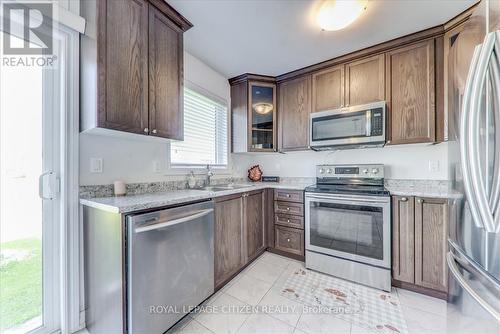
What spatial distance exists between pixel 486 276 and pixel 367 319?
1062 mm

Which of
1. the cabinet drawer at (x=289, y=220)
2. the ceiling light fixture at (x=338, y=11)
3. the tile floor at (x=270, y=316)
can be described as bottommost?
the tile floor at (x=270, y=316)

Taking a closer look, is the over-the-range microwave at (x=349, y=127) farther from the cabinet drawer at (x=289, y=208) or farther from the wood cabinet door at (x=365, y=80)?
the cabinet drawer at (x=289, y=208)

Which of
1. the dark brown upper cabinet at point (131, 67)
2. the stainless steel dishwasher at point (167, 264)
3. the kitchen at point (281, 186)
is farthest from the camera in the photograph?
the dark brown upper cabinet at point (131, 67)

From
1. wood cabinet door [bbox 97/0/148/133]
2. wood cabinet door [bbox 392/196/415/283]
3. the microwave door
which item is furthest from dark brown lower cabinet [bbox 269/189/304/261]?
wood cabinet door [bbox 97/0/148/133]

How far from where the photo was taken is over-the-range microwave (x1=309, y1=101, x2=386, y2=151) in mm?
2082

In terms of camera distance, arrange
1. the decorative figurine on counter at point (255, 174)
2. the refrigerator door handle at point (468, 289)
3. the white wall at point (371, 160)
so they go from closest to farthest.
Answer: the refrigerator door handle at point (468, 289) < the white wall at point (371, 160) < the decorative figurine on counter at point (255, 174)

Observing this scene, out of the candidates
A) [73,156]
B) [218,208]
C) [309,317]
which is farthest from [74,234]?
[309,317]

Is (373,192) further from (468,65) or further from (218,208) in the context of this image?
(218,208)

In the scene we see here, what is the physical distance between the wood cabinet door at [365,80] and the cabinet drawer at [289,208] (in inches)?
53.6

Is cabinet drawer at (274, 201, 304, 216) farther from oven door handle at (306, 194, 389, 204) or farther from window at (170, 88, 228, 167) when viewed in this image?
window at (170, 88, 228, 167)

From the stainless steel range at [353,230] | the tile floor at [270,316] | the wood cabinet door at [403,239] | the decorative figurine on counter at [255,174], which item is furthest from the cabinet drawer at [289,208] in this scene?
the wood cabinet door at [403,239]

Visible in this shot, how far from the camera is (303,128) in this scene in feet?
8.69

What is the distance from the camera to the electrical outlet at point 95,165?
145cm

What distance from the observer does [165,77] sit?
1631 millimetres
